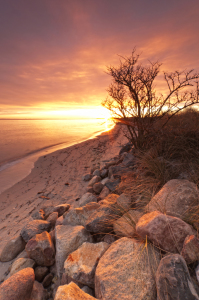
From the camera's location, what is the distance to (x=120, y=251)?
211 cm

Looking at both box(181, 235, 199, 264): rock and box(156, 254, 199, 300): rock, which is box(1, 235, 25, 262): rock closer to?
box(156, 254, 199, 300): rock

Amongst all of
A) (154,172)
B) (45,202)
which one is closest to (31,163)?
(45,202)

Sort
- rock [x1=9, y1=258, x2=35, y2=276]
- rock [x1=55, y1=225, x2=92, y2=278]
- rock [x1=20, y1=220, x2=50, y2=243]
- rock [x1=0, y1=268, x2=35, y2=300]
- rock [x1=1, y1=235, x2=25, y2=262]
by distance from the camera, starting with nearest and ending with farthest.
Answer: rock [x1=0, y1=268, x2=35, y2=300], rock [x1=55, y1=225, x2=92, y2=278], rock [x1=9, y1=258, x2=35, y2=276], rock [x1=1, y1=235, x2=25, y2=262], rock [x1=20, y1=220, x2=50, y2=243]

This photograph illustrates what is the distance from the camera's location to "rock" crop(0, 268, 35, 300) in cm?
206

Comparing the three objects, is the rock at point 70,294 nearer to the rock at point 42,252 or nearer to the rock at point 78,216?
the rock at point 42,252

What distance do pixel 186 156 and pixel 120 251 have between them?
108 inches

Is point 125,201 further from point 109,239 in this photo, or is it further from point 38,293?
point 38,293

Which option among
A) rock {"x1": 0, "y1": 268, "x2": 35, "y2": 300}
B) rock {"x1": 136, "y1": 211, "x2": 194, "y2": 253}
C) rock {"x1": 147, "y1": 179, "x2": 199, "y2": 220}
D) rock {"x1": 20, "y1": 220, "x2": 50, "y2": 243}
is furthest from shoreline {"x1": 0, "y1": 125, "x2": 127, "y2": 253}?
rock {"x1": 136, "y1": 211, "x2": 194, "y2": 253}

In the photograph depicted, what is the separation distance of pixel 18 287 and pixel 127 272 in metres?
1.53

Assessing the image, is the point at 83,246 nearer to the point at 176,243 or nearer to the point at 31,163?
the point at 176,243

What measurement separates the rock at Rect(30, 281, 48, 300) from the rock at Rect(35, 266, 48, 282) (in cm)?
18

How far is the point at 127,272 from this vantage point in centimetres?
186

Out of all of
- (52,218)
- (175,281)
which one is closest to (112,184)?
(52,218)

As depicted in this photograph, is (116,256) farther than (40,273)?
No
